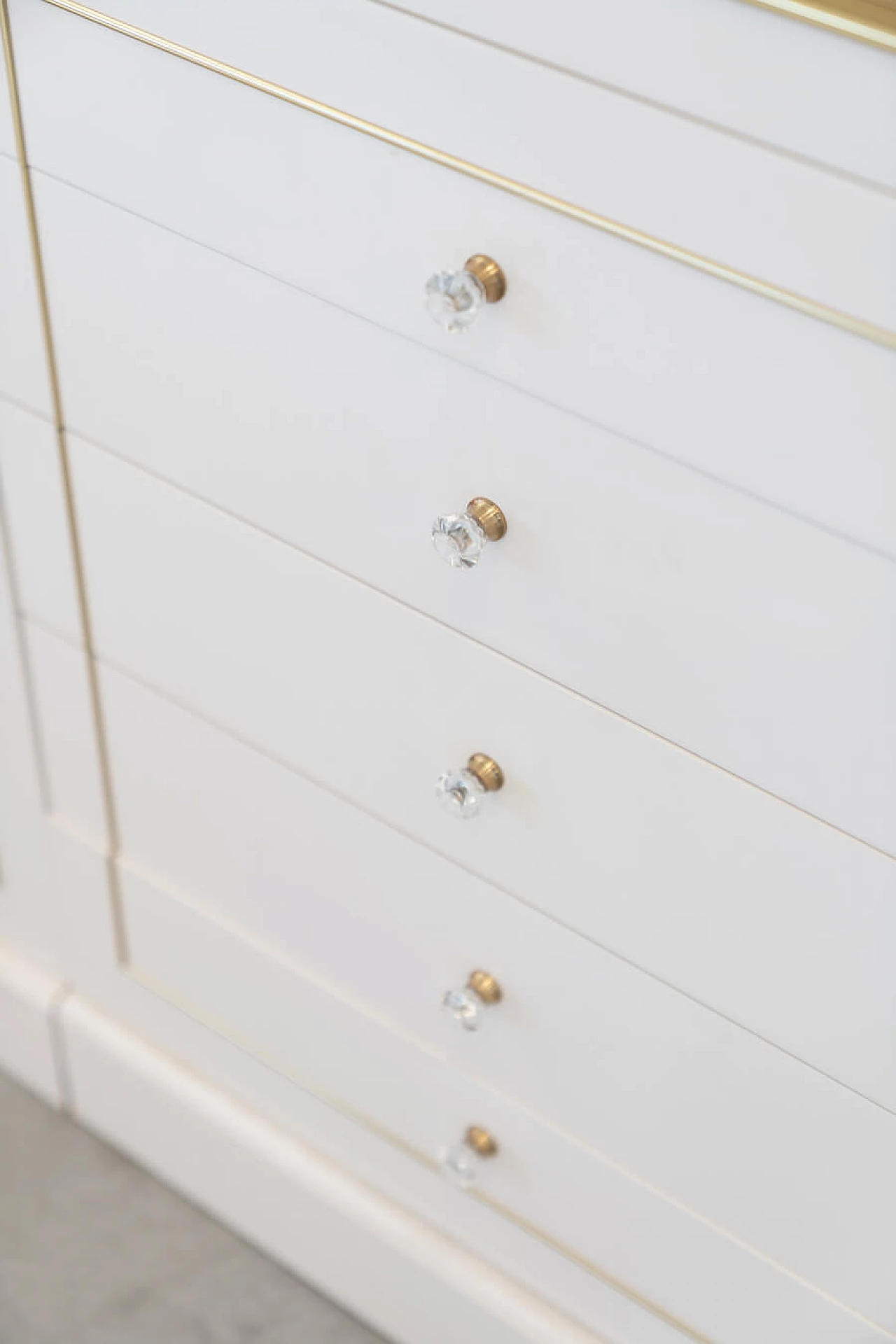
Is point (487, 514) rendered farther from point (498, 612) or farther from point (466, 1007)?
point (466, 1007)

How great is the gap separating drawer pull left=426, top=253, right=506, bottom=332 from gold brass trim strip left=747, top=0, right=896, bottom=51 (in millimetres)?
170

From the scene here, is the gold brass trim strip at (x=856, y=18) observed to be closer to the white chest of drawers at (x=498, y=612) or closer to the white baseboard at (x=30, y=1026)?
the white chest of drawers at (x=498, y=612)

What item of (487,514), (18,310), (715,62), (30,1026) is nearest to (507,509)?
(487,514)

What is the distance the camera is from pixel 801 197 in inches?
21.0

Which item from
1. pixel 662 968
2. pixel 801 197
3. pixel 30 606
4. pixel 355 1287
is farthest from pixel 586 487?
pixel 355 1287

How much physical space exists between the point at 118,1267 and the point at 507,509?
33.4 inches

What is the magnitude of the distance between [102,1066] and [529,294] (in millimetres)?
856

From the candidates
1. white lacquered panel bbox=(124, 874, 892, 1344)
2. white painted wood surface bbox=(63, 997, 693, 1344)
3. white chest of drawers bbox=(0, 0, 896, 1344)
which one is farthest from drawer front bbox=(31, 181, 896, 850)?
white painted wood surface bbox=(63, 997, 693, 1344)

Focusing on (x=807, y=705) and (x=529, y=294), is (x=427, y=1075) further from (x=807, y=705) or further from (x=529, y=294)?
(x=529, y=294)

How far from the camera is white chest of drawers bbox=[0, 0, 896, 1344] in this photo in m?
0.58

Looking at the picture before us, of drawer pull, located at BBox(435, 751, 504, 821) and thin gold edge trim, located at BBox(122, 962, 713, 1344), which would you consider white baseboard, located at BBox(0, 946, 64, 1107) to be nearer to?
thin gold edge trim, located at BBox(122, 962, 713, 1344)

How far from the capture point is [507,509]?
0.70 m

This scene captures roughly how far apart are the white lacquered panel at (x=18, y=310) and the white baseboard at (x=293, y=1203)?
576mm

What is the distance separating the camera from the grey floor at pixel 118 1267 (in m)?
1.19
